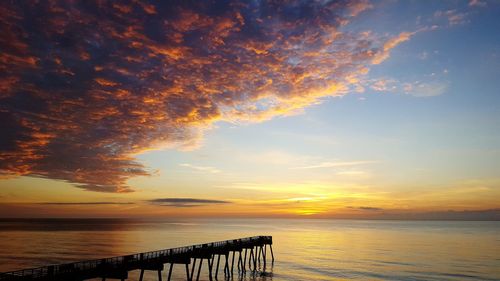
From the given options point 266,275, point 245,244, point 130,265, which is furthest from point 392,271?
point 130,265

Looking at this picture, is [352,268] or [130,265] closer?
[130,265]

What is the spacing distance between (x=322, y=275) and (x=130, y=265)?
3922 centimetres

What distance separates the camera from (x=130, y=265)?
3409cm

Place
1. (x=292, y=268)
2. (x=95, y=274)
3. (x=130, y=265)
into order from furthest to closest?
1. (x=292, y=268)
2. (x=130, y=265)
3. (x=95, y=274)

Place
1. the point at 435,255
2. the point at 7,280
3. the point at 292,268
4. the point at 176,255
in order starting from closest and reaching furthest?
the point at 7,280, the point at 176,255, the point at 292,268, the point at 435,255

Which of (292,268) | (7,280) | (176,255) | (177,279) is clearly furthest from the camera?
(292,268)

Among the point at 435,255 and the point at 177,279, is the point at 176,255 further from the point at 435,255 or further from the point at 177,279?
the point at 435,255

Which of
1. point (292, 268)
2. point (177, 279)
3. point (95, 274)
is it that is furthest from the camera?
point (292, 268)

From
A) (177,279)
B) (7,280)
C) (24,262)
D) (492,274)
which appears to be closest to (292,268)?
(177,279)

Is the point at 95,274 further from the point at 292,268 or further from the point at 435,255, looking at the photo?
the point at 435,255

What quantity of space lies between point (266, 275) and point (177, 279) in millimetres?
15345

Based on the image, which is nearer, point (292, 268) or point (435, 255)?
point (292, 268)

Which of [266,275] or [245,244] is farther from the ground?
[245,244]

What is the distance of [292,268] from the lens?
233 ft
